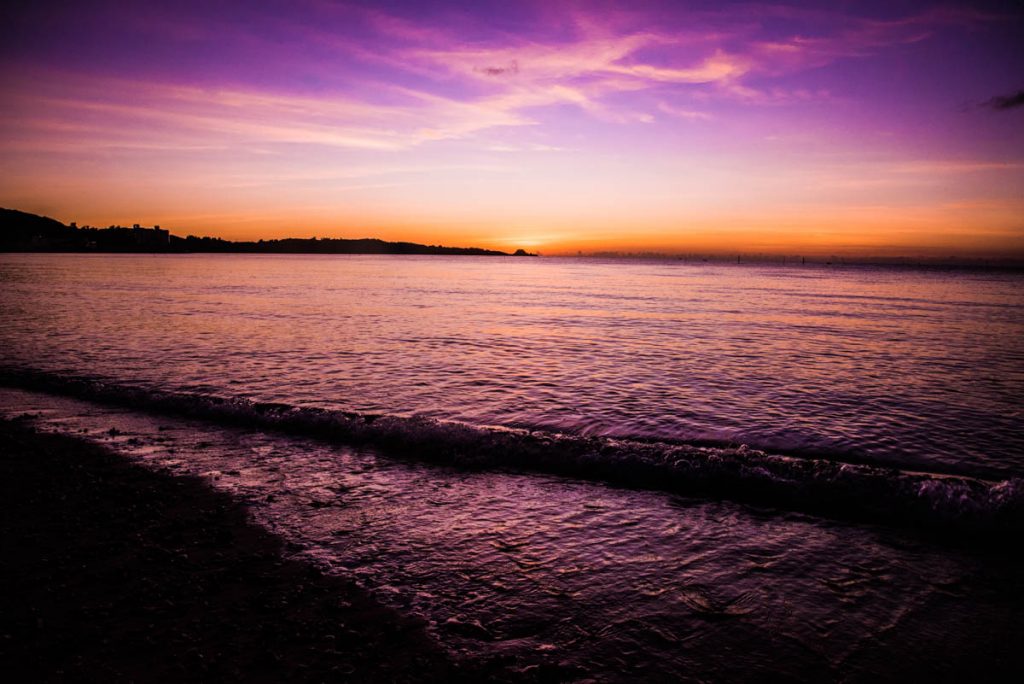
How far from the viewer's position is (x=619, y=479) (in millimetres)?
10086

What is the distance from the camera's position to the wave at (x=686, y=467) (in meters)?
8.76

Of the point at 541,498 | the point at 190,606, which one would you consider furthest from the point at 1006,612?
the point at 190,606

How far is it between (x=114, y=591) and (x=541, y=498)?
5.90m

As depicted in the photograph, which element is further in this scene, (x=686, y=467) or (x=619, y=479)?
(x=686, y=467)

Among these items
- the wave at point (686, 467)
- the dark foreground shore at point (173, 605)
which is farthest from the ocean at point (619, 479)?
the dark foreground shore at point (173, 605)

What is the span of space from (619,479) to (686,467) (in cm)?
139

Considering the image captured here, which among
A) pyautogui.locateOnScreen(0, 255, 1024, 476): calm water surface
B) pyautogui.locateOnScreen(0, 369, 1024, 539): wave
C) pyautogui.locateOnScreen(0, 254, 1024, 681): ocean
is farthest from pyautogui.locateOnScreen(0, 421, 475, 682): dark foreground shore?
pyautogui.locateOnScreen(0, 255, 1024, 476): calm water surface

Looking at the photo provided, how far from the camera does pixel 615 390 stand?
1697 centimetres

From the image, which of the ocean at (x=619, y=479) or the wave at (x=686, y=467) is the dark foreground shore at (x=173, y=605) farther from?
the wave at (x=686, y=467)

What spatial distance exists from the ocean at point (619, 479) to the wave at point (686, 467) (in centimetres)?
5

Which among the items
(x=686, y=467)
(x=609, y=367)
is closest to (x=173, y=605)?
(x=686, y=467)

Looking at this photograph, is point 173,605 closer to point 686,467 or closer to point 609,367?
point 686,467

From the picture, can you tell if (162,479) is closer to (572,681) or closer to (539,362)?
(572,681)

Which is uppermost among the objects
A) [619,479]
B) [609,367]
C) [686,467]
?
[609,367]
